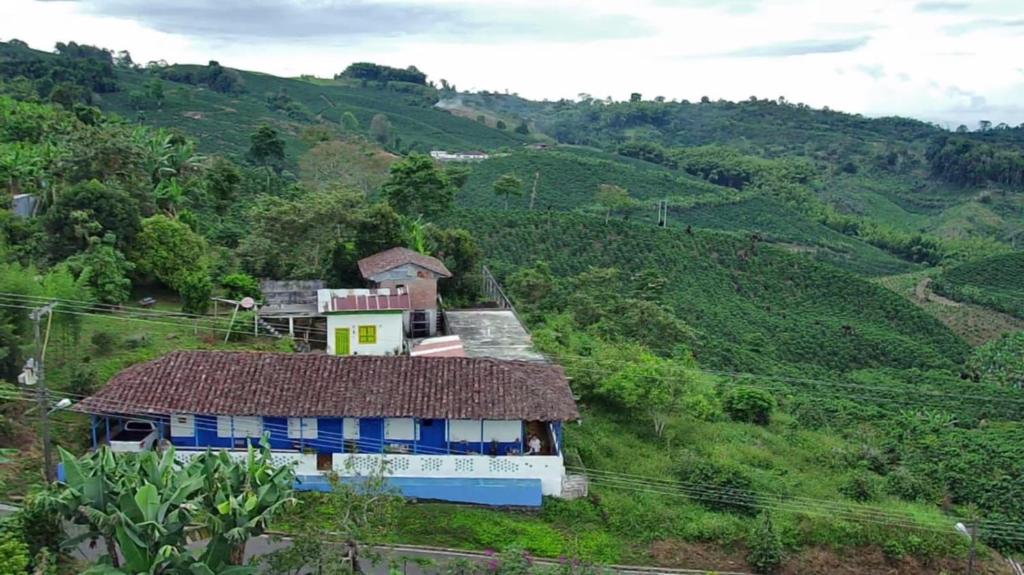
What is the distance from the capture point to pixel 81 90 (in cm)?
8031

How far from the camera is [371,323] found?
1137 inches

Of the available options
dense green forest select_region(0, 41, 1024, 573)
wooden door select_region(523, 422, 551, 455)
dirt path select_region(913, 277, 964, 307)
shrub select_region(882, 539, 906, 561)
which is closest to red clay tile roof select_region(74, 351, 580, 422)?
wooden door select_region(523, 422, 551, 455)

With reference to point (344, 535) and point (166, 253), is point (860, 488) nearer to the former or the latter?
point (344, 535)

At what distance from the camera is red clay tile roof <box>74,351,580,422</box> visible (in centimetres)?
2247

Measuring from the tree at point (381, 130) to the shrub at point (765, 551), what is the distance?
8469 cm

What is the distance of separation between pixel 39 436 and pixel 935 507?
2581 centimetres

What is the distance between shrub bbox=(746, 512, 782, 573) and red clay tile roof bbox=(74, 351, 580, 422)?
5.35m

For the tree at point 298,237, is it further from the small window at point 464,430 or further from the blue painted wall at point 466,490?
the blue painted wall at point 466,490

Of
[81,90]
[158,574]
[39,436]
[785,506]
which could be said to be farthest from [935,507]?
[81,90]

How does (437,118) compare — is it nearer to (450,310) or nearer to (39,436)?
(450,310)

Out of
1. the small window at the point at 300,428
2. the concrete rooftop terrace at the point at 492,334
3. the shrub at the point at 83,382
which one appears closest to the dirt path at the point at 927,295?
the concrete rooftop terrace at the point at 492,334

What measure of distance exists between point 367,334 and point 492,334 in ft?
18.0

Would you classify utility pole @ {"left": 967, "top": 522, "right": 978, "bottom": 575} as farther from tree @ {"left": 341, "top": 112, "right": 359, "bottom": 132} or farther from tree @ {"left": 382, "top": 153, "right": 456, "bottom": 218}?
tree @ {"left": 341, "top": 112, "right": 359, "bottom": 132}

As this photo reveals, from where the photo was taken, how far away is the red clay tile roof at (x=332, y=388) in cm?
2247
